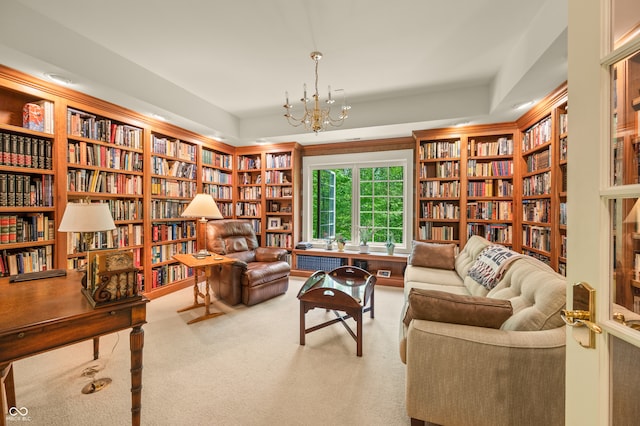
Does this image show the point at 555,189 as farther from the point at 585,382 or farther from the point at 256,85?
the point at 256,85

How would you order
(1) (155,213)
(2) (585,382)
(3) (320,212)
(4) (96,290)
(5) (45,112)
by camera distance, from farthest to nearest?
1. (3) (320,212)
2. (1) (155,213)
3. (5) (45,112)
4. (4) (96,290)
5. (2) (585,382)

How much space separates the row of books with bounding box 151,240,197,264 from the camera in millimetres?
3623

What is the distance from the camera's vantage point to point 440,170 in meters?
4.04

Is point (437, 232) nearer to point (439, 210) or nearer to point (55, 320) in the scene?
point (439, 210)

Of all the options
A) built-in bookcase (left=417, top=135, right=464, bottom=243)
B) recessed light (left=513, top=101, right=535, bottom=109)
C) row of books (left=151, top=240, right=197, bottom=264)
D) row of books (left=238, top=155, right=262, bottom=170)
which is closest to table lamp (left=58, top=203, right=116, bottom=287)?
row of books (left=151, top=240, right=197, bottom=264)

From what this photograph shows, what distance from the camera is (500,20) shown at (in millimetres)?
2123

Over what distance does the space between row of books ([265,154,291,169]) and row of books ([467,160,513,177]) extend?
117 inches

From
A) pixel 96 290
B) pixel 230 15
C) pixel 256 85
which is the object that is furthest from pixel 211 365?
pixel 256 85

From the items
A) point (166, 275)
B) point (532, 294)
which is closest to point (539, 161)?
point (532, 294)

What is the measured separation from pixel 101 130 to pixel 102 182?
1.98 ft

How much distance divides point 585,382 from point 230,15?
2843 mm

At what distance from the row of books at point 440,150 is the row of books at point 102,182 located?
4.10m

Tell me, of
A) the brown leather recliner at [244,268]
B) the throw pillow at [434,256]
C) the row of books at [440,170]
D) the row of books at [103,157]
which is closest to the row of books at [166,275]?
the brown leather recliner at [244,268]

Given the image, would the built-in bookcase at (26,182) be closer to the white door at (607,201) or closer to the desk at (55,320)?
the desk at (55,320)
